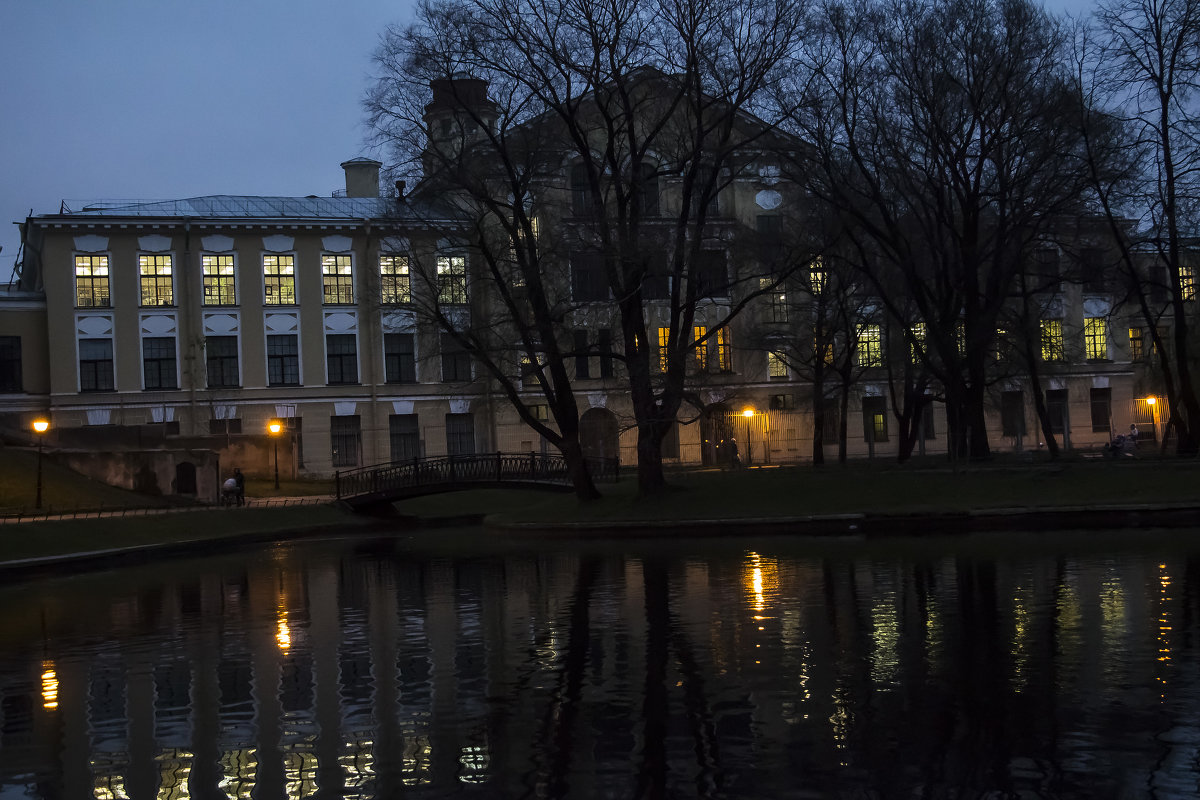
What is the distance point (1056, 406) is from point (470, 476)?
3712 cm

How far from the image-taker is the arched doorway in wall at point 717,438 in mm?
57781

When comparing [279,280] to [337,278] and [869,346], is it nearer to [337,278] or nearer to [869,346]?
[337,278]

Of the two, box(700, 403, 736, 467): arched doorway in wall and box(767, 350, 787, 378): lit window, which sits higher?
box(767, 350, 787, 378): lit window

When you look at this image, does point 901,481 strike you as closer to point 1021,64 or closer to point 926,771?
point 1021,64

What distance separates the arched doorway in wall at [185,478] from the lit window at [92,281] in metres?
16.8

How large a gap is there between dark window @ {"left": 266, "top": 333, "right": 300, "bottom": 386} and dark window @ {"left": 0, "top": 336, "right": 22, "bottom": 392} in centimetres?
1115

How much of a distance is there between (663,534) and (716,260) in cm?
813

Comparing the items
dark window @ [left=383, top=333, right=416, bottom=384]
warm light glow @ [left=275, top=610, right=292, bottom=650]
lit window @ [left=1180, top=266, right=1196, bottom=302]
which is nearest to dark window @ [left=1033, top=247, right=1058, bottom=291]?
lit window @ [left=1180, top=266, right=1196, bottom=302]

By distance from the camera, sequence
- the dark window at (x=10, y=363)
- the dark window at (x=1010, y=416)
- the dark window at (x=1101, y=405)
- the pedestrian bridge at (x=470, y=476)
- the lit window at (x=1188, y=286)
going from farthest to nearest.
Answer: the dark window at (x=1101, y=405) < the dark window at (x=1010, y=416) < the dark window at (x=10, y=363) < the pedestrian bridge at (x=470, y=476) < the lit window at (x=1188, y=286)

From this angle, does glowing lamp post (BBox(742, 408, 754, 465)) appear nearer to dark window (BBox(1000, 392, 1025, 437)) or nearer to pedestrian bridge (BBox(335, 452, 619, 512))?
pedestrian bridge (BBox(335, 452, 619, 512))

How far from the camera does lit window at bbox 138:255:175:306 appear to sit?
6125cm

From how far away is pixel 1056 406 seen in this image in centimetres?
6881

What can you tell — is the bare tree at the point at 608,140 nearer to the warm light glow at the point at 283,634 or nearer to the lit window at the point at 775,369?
the warm light glow at the point at 283,634

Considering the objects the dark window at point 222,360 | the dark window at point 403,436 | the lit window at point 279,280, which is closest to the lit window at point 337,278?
the lit window at point 279,280
